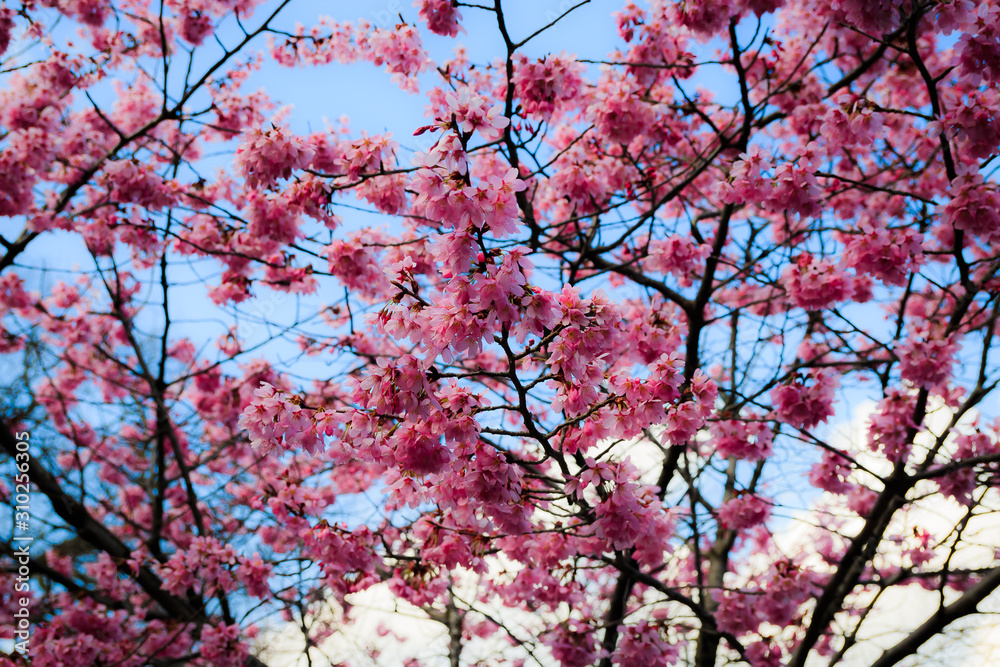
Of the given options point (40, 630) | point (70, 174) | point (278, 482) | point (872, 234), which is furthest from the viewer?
point (70, 174)

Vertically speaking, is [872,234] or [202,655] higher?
[872,234]

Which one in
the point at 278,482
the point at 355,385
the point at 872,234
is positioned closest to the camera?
the point at 355,385

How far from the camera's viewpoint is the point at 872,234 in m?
3.54

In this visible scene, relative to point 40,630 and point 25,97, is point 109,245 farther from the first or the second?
point 40,630

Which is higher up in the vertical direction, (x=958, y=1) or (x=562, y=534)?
(x=958, y=1)

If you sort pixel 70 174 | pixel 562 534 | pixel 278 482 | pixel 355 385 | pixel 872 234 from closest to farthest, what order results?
1. pixel 355 385
2. pixel 562 534
3. pixel 872 234
4. pixel 278 482
5. pixel 70 174

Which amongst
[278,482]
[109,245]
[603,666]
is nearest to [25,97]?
[109,245]

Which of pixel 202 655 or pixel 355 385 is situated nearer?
pixel 355 385

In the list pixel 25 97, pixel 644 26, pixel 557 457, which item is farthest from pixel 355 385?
pixel 25 97

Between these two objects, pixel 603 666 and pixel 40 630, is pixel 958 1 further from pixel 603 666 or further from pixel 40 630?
pixel 40 630

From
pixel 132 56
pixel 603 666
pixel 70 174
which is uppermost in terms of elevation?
pixel 132 56

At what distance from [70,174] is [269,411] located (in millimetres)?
4831

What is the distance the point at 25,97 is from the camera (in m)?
5.79

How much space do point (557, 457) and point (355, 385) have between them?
0.80m
